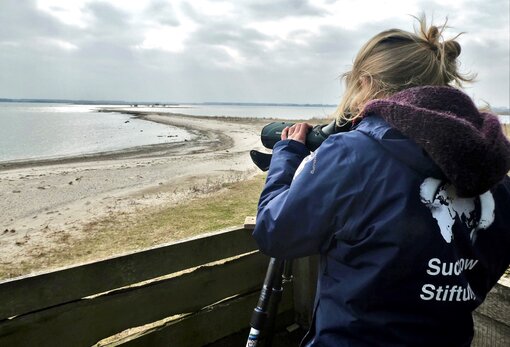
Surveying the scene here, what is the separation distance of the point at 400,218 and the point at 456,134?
11.0 inches

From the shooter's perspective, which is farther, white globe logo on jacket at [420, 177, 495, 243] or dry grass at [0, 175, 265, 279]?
dry grass at [0, 175, 265, 279]

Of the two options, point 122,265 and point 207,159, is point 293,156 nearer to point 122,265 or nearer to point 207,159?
point 122,265

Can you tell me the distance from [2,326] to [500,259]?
219 centimetres

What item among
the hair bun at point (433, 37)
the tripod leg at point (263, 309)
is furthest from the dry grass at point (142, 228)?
the hair bun at point (433, 37)

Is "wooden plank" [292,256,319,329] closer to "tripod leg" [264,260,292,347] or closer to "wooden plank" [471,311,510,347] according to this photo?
"tripod leg" [264,260,292,347]

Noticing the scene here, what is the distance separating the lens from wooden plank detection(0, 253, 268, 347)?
214 centimetres

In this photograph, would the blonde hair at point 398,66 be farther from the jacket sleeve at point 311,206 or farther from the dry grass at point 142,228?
the dry grass at point 142,228

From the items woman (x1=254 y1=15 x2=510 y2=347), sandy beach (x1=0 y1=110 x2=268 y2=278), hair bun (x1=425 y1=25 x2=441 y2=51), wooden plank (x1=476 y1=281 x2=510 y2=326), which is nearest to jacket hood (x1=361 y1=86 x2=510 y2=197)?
woman (x1=254 y1=15 x2=510 y2=347)

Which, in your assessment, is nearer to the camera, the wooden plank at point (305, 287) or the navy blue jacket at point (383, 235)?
the navy blue jacket at point (383, 235)

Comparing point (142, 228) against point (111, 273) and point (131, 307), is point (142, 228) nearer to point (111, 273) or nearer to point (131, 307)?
point (131, 307)

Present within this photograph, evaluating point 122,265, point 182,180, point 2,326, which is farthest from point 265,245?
point 182,180

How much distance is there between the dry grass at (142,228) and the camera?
6.33 m

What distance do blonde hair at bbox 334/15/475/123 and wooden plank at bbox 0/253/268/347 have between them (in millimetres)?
1611

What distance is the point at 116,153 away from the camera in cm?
2277
